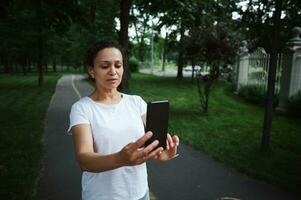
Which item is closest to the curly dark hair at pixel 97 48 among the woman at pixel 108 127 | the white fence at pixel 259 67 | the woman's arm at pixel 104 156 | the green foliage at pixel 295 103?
the woman at pixel 108 127

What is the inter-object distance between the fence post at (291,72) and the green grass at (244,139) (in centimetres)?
97

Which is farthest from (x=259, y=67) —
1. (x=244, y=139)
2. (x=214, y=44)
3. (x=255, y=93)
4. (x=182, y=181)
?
(x=182, y=181)

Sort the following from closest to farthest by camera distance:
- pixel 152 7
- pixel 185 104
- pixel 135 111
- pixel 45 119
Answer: pixel 135 111 → pixel 152 7 → pixel 45 119 → pixel 185 104

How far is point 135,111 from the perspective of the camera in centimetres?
216

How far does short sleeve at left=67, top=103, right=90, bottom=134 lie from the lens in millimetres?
1954

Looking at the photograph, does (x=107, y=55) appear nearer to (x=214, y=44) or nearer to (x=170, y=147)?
(x=170, y=147)

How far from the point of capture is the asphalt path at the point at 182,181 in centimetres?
498

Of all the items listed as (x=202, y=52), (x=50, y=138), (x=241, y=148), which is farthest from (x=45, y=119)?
(x=241, y=148)

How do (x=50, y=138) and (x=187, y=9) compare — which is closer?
(x=50, y=138)

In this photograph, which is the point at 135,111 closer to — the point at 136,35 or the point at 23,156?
the point at 23,156

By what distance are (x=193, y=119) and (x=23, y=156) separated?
18.8ft

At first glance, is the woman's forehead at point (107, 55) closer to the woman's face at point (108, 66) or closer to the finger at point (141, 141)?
the woman's face at point (108, 66)

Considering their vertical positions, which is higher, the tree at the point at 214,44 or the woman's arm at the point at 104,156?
the tree at the point at 214,44

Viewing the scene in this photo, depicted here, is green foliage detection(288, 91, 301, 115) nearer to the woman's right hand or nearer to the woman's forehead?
the woman's forehead
